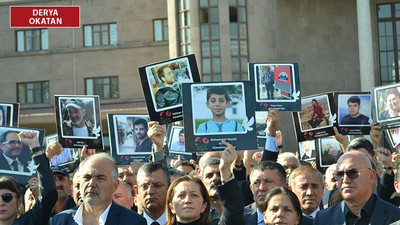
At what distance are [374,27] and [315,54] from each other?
135 inches

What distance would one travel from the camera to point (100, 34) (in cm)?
5000

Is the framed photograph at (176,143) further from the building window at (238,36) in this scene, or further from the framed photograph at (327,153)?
the building window at (238,36)

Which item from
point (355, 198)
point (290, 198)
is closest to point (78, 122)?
point (290, 198)

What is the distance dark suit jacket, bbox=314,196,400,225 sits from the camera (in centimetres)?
784

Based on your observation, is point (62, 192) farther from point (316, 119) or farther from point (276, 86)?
point (316, 119)

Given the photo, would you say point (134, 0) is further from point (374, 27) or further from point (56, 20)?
point (374, 27)

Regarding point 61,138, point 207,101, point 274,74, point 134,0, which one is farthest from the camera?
point 134,0

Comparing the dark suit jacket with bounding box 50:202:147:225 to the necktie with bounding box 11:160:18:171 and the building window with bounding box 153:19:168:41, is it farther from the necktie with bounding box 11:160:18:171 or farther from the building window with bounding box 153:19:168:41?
the building window with bounding box 153:19:168:41

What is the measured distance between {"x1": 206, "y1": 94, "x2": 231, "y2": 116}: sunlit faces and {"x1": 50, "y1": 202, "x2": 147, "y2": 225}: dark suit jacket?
244cm

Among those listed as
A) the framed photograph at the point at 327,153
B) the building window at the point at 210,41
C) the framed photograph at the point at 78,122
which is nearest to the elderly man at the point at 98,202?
the framed photograph at the point at 78,122

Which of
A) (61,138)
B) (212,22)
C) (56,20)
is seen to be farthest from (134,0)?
(61,138)

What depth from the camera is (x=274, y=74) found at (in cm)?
1262

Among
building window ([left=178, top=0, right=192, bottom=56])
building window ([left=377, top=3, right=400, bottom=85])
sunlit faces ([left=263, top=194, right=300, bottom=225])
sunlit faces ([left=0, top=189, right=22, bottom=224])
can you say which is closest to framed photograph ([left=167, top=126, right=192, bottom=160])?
sunlit faces ([left=0, top=189, right=22, bottom=224])

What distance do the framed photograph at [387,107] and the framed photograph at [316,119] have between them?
47.1 inches
